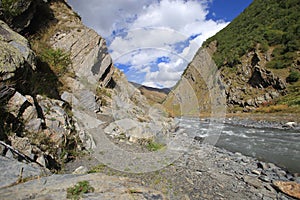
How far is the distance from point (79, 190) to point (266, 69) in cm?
4995

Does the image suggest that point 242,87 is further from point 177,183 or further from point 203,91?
point 177,183

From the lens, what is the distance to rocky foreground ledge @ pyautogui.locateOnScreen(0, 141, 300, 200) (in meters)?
2.83

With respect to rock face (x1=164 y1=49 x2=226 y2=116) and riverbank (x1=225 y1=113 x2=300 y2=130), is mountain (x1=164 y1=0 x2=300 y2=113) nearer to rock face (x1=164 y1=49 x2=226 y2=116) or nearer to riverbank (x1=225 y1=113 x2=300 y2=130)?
rock face (x1=164 y1=49 x2=226 y2=116)

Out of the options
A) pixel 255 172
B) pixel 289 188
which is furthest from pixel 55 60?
pixel 289 188

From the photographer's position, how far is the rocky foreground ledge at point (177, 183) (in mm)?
2832

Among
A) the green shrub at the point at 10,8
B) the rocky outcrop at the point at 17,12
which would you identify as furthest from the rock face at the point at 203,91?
the green shrub at the point at 10,8

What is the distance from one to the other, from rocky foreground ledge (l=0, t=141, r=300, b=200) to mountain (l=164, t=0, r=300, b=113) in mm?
19276

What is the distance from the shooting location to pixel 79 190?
112 inches

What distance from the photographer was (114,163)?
627 centimetres

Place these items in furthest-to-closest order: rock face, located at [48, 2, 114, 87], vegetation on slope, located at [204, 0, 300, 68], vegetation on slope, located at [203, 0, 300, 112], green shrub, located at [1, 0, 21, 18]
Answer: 1. vegetation on slope, located at [204, 0, 300, 68]
2. vegetation on slope, located at [203, 0, 300, 112]
3. rock face, located at [48, 2, 114, 87]
4. green shrub, located at [1, 0, 21, 18]

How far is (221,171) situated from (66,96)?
807cm

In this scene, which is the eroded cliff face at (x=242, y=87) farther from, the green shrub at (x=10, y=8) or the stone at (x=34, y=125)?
the stone at (x=34, y=125)

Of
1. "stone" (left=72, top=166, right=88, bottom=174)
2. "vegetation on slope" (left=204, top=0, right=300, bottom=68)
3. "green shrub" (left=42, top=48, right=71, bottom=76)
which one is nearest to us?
"stone" (left=72, top=166, right=88, bottom=174)

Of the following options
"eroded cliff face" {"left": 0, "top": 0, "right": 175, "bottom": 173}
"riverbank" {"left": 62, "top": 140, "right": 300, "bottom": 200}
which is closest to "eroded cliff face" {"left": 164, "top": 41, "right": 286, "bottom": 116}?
"eroded cliff face" {"left": 0, "top": 0, "right": 175, "bottom": 173}
